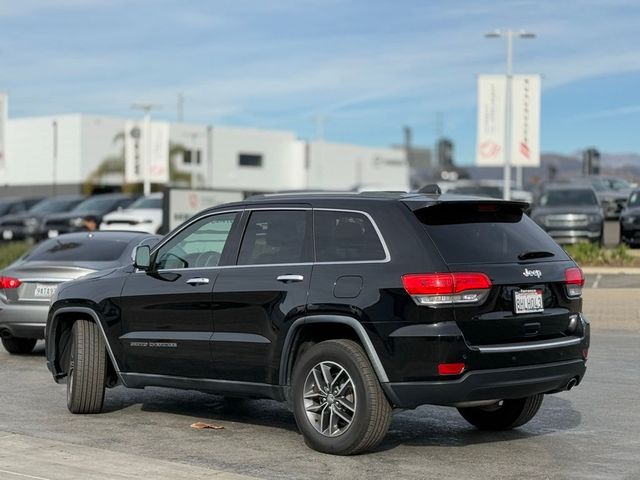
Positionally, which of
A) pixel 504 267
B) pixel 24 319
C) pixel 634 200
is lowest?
pixel 24 319

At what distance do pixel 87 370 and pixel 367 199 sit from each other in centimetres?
297

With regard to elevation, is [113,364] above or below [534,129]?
below

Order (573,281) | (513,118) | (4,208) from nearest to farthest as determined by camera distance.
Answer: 1. (573,281)
2. (513,118)
3. (4,208)

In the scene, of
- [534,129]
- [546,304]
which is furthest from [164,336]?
[534,129]

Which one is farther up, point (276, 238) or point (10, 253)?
point (276, 238)

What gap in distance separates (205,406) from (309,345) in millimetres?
2431

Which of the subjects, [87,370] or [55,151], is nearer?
[87,370]

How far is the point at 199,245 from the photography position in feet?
30.2

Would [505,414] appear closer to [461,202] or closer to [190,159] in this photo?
[461,202]

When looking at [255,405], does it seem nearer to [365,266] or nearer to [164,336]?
[164,336]

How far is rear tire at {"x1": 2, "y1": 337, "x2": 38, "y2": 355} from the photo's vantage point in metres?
14.3

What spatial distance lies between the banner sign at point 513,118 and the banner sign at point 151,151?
821 inches

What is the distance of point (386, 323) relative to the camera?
25.0 feet

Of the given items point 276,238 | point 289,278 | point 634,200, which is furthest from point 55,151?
point 289,278
